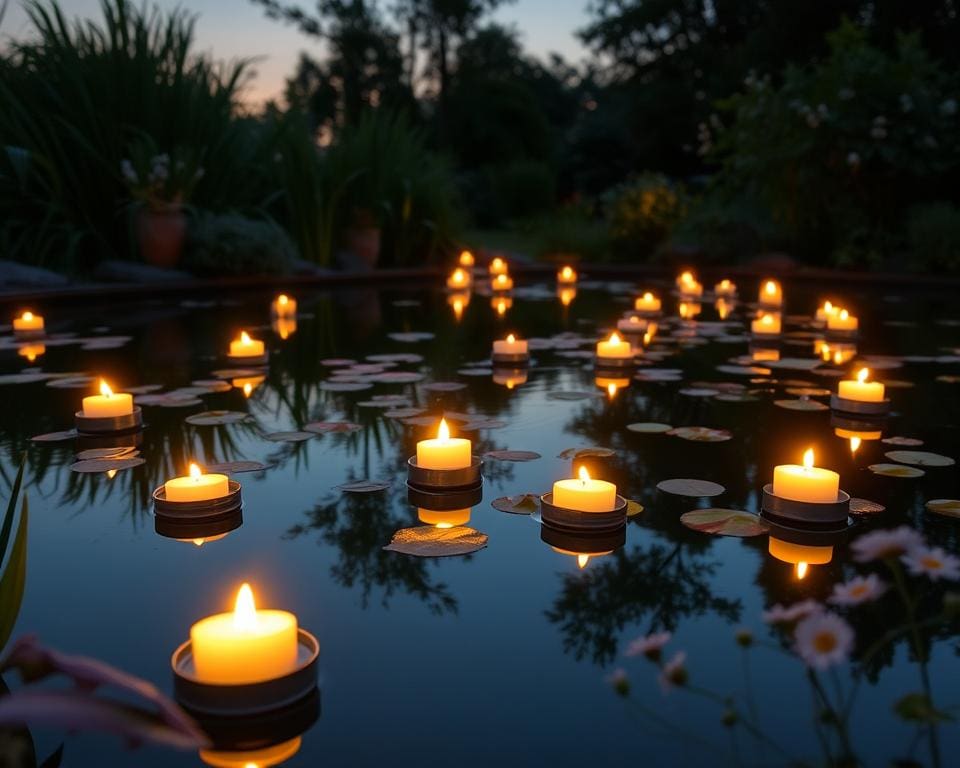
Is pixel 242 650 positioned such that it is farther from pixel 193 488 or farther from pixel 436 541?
pixel 193 488

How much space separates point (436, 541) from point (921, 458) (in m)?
1.43

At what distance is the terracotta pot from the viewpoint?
6.85 meters

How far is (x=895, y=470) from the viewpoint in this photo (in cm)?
222

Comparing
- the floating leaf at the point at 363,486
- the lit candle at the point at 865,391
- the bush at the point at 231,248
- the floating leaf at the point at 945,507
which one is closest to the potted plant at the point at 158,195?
the bush at the point at 231,248

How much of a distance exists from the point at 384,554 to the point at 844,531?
961mm

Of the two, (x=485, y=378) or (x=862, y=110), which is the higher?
(x=862, y=110)

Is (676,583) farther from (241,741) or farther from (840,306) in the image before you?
(840,306)

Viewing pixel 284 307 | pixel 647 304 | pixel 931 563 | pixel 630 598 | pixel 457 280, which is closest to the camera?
pixel 931 563

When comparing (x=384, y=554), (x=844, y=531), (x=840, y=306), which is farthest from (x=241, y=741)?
(x=840, y=306)

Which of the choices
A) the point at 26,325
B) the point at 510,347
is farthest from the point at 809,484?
the point at 26,325

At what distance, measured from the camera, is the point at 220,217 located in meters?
7.32

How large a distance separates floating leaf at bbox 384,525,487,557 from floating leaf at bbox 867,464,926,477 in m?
1.12

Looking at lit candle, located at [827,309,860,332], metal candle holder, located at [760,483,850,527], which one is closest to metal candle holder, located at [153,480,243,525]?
metal candle holder, located at [760,483,850,527]

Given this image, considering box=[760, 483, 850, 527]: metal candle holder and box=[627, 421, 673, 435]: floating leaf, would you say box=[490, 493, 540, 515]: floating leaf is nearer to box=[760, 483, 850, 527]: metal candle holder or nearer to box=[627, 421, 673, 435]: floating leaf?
box=[760, 483, 850, 527]: metal candle holder
